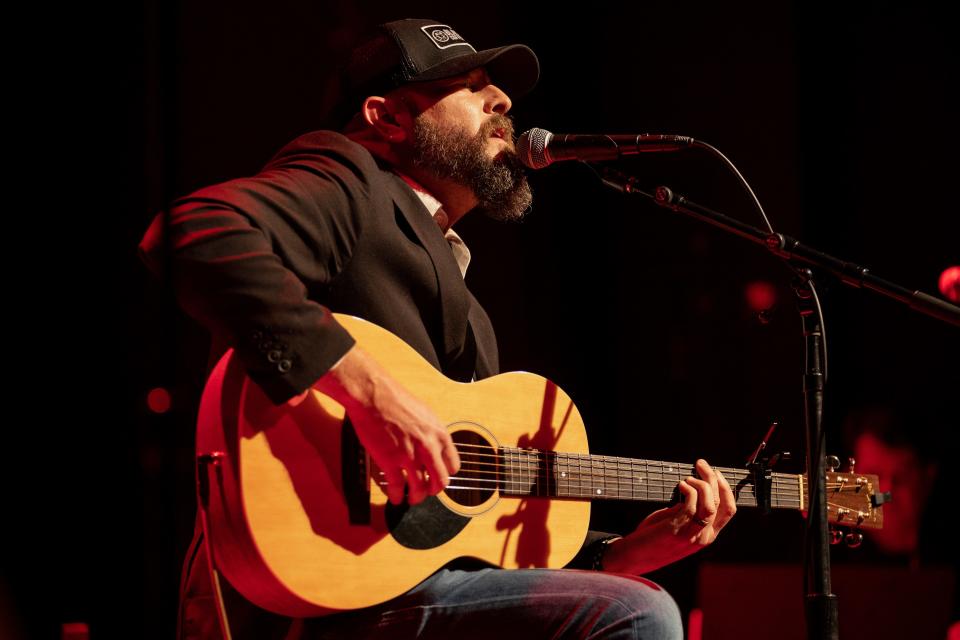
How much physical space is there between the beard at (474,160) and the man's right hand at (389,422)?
0.91 m

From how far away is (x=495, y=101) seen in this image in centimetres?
277

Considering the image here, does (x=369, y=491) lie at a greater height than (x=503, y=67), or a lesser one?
lesser

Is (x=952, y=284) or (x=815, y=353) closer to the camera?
(x=815, y=353)

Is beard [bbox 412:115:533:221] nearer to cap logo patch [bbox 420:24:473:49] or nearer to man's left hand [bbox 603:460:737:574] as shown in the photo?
cap logo patch [bbox 420:24:473:49]

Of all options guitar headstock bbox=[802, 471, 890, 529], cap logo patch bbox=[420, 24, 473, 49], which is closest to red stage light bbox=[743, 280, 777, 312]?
guitar headstock bbox=[802, 471, 890, 529]

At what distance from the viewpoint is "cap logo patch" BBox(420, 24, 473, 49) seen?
106 inches

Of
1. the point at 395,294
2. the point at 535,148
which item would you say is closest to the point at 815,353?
the point at 535,148

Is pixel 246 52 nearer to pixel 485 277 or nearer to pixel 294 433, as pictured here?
pixel 485 277

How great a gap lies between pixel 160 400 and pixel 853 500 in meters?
2.33

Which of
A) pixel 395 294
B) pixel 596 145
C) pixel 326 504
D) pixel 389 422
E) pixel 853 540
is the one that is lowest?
pixel 853 540

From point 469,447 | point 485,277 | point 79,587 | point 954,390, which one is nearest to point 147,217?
point 469,447

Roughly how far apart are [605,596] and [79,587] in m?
1.16

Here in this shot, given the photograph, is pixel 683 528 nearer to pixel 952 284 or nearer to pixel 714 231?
pixel 952 284

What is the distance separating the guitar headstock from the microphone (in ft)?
3.83
